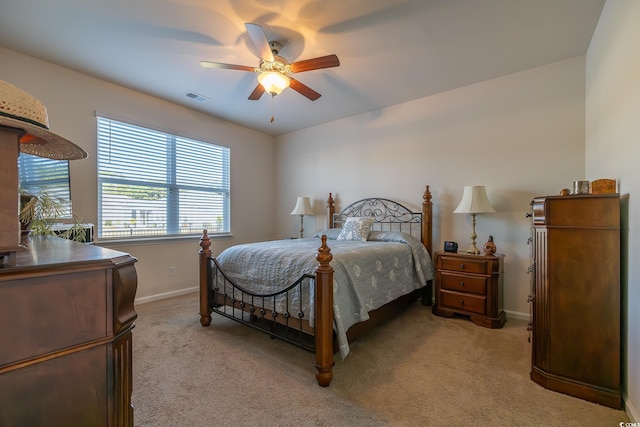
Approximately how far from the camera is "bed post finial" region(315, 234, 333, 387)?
1838 millimetres

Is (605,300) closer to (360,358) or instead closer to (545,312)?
(545,312)

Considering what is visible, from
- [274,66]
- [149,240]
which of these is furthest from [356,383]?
[149,240]

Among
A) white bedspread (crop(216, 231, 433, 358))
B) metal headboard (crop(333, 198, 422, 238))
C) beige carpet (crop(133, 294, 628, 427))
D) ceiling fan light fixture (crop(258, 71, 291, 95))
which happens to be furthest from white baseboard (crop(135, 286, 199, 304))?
ceiling fan light fixture (crop(258, 71, 291, 95))

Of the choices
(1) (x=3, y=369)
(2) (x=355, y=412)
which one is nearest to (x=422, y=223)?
(2) (x=355, y=412)

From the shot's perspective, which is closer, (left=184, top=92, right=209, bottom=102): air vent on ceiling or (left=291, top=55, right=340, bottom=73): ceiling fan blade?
(left=291, top=55, right=340, bottom=73): ceiling fan blade

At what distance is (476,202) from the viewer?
2957 mm

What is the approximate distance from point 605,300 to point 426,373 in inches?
46.7

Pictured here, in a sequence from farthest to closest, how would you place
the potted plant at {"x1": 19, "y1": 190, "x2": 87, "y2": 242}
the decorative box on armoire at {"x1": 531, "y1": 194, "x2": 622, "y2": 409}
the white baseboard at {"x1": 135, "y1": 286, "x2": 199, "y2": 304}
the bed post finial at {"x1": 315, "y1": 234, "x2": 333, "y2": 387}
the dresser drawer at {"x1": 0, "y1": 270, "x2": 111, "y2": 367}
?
the white baseboard at {"x1": 135, "y1": 286, "x2": 199, "y2": 304}
the bed post finial at {"x1": 315, "y1": 234, "x2": 333, "y2": 387}
the decorative box on armoire at {"x1": 531, "y1": 194, "x2": 622, "y2": 409}
the potted plant at {"x1": 19, "y1": 190, "x2": 87, "y2": 242}
the dresser drawer at {"x1": 0, "y1": 270, "x2": 111, "y2": 367}

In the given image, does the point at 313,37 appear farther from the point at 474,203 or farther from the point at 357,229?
the point at 474,203

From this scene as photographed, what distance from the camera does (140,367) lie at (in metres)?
2.06

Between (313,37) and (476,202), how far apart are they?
2273mm

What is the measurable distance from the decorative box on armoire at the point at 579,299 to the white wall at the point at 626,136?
6 centimetres

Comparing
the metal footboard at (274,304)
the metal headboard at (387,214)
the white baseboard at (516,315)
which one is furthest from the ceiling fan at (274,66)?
the white baseboard at (516,315)

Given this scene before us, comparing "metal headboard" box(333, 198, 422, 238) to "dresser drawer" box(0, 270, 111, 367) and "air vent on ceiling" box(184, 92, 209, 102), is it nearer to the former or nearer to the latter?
"air vent on ceiling" box(184, 92, 209, 102)
